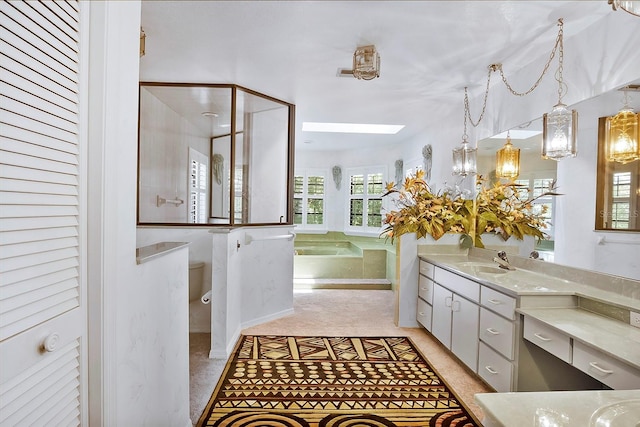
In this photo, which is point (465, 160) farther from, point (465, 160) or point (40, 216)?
point (40, 216)

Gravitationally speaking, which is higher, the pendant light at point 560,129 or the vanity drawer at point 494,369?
the pendant light at point 560,129

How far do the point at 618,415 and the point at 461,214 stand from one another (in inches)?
119

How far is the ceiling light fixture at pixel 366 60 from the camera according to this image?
2654 millimetres

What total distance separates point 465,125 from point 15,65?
3838mm

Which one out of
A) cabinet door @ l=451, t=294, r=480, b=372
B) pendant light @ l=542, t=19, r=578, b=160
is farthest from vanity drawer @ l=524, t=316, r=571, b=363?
pendant light @ l=542, t=19, r=578, b=160

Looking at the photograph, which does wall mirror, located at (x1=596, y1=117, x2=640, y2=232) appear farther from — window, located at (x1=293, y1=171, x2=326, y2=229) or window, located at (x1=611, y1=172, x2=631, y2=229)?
window, located at (x1=293, y1=171, x2=326, y2=229)

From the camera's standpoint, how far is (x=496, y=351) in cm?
231

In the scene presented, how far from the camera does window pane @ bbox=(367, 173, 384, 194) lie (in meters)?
7.02

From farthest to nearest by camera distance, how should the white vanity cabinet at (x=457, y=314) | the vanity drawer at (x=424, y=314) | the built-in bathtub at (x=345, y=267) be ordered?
the built-in bathtub at (x=345, y=267)
the vanity drawer at (x=424, y=314)
the white vanity cabinet at (x=457, y=314)

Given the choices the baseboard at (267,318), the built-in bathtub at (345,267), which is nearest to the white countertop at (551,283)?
the baseboard at (267,318)

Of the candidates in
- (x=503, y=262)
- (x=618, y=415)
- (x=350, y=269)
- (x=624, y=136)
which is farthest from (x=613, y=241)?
(x=350, y=269)

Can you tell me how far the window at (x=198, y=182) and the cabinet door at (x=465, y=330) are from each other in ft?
7.65

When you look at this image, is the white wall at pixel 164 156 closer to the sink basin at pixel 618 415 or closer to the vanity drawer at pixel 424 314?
the vanity drawer at pixel 424 314

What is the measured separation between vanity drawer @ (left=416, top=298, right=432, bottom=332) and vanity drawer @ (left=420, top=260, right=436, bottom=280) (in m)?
0.27
